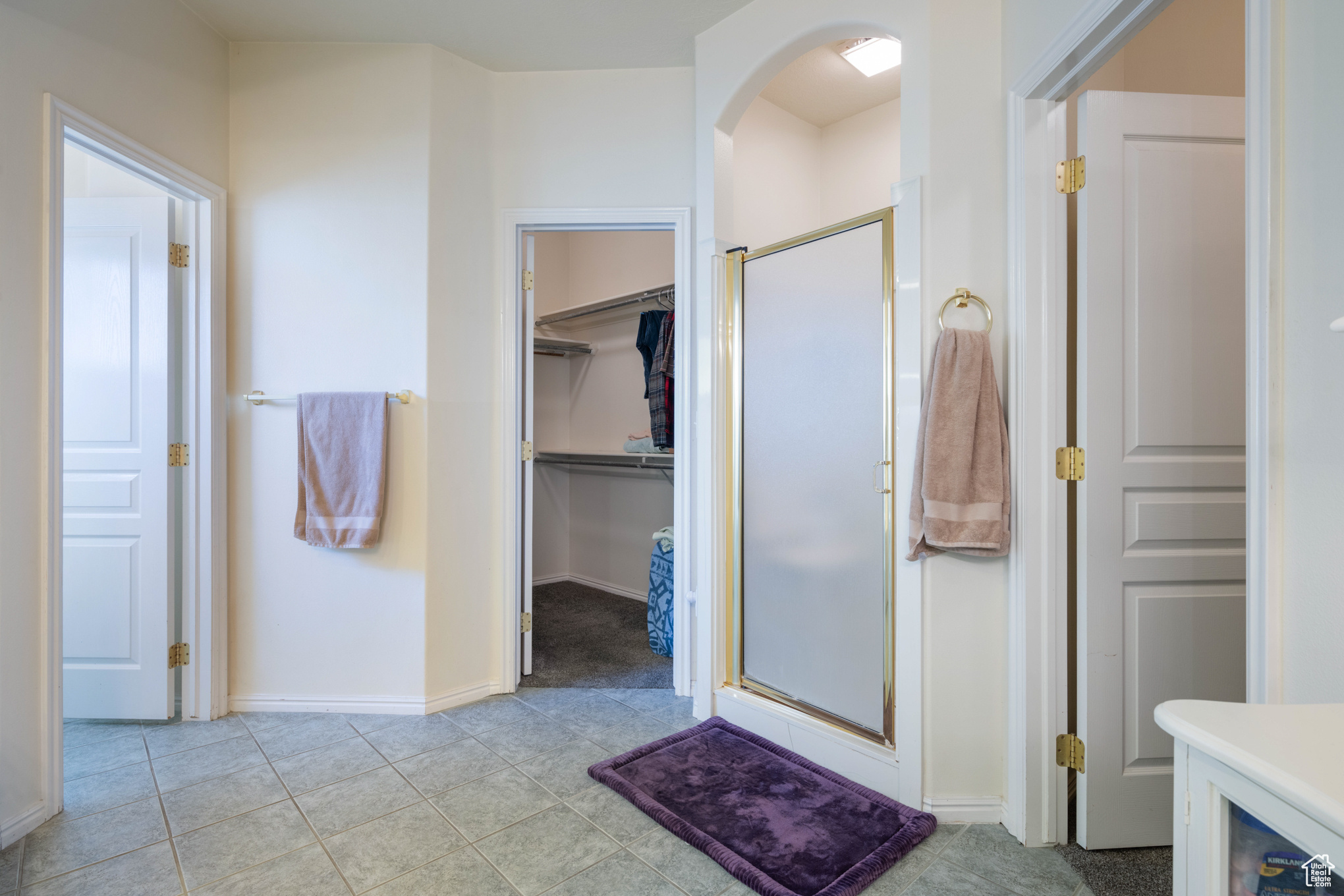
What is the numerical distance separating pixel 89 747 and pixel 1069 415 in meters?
3.36

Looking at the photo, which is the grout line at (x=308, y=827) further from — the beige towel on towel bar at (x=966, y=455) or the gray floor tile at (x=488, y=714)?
the beige towel on towel bar at (x=966, y=455)

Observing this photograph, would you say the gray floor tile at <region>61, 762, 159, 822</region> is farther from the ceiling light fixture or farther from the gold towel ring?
the ceiling light fixture

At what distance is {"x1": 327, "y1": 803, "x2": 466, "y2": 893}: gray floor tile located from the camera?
1.71 metres

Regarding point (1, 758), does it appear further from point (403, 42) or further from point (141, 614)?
point (403, 42)

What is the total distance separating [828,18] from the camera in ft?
7.21

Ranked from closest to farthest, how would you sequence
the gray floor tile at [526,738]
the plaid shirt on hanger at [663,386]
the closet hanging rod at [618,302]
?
the gray floor tile at [526,738] < the plaid shirt on hanger at [663,386] < the closet hanging rod at [618,302]

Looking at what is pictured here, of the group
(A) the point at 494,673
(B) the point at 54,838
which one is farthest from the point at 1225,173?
(B) the point at 54,838

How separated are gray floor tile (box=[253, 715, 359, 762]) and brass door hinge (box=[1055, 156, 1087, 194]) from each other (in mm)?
2891

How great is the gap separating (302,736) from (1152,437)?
2910 millimetres

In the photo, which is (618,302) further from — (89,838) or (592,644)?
(89,838)

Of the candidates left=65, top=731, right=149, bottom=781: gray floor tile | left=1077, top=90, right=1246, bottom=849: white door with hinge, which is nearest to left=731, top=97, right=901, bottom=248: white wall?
left=1077, top=90, right=1246, bottom=849: white door with hinge

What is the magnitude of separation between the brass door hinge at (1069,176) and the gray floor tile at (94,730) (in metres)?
3.55

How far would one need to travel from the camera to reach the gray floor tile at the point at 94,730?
8.02 feet

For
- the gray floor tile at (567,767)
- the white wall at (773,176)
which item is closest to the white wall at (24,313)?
the gray floor tile at (567,767)
